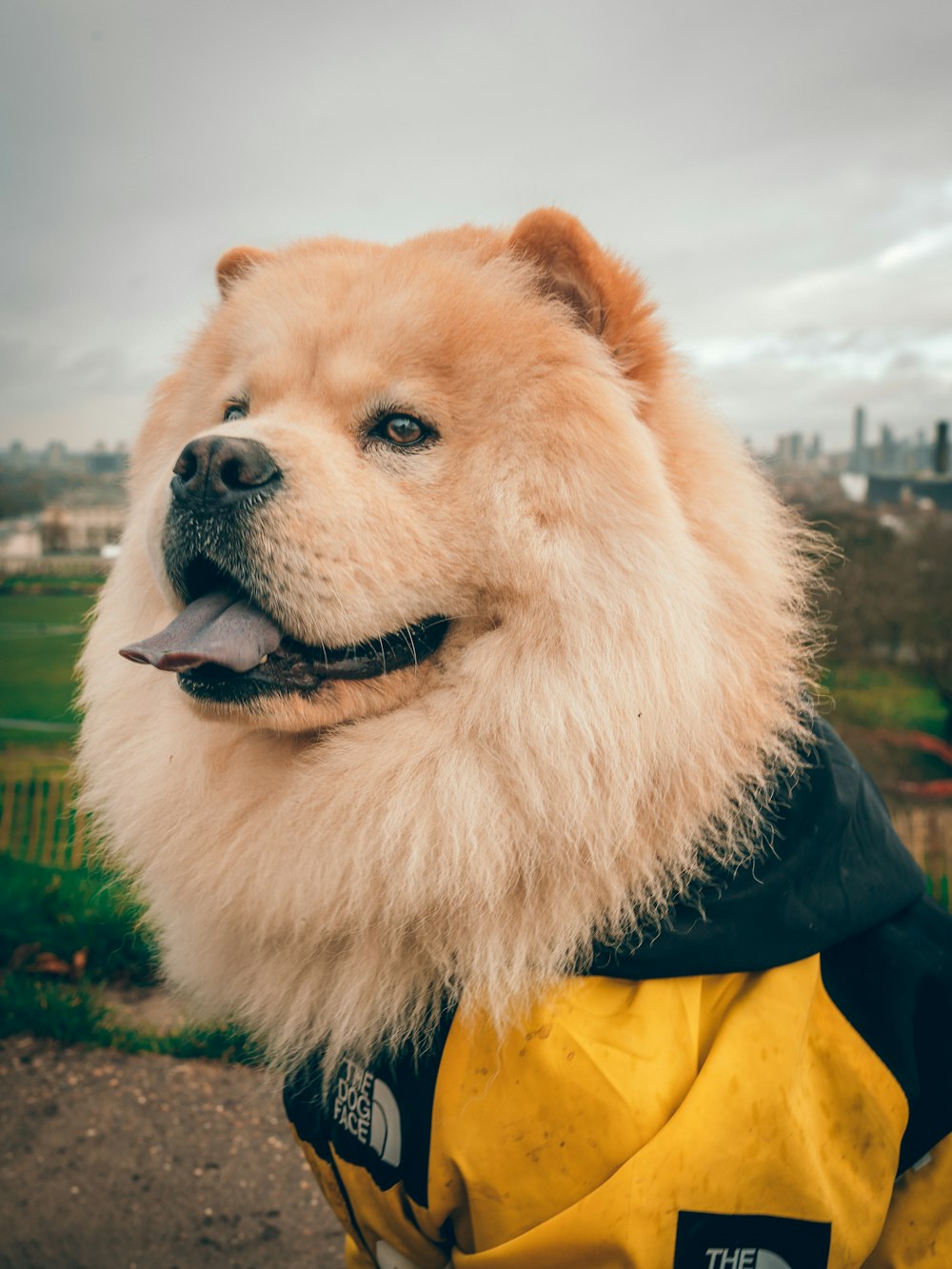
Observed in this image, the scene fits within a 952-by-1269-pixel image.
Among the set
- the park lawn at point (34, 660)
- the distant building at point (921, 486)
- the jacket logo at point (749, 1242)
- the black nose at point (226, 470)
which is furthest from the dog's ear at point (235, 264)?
the distant building at point (921, 486)

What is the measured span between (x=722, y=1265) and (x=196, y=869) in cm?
142

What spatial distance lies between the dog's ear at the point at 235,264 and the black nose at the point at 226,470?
3.96ft

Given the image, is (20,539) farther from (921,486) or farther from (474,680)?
(921,486)

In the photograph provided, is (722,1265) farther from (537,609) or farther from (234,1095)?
(234,1095)

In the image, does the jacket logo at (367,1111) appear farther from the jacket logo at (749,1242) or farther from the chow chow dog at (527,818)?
the jacket logo at (749,1242)

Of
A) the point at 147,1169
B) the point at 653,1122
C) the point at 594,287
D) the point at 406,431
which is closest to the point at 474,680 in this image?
the point at 406,431

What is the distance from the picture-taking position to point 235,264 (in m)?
2.87

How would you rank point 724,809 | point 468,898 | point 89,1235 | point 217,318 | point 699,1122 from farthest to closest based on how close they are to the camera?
point 89,1235 → point 217,318 → point 724,809 → point 468,898 → point 699,1122

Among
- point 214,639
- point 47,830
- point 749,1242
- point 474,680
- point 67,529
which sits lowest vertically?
point 47,830

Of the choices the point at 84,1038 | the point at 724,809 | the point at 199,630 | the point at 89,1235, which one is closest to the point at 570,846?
the point at 724,809

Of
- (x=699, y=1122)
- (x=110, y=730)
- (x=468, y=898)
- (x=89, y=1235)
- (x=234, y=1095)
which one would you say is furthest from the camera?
(x=234, y=1095)

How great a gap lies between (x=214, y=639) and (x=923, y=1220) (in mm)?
2012

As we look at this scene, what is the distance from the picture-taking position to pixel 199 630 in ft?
6.44

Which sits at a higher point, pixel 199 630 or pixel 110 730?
pixel 199 630
